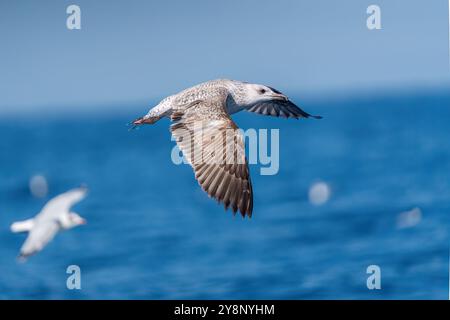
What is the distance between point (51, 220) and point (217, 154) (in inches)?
104

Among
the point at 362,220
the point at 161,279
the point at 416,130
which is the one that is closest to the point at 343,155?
the point at 416,130

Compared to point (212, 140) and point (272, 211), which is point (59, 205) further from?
point (272, 211)

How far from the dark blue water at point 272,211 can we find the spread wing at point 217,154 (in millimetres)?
13428

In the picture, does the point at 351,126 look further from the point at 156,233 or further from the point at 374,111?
the point at 156,233

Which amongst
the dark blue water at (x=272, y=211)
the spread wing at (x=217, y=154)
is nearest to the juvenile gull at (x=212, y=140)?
the spread wing at (x=217, y=154)

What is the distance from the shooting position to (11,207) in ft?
122

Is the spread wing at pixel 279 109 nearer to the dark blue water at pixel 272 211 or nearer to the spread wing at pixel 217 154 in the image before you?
the spread wing at pixel 217 154

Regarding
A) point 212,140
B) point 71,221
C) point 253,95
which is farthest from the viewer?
point 71,221

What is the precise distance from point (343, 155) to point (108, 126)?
30689 mm

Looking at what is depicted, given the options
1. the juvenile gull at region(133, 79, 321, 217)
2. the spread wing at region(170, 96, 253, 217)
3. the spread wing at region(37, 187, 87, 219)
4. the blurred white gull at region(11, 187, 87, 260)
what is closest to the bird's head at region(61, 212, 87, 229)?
the blurred white gull at region(11, 187, 87, 260)

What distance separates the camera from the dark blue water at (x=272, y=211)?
25.5 metres

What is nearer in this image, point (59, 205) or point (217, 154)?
point (217, 154)

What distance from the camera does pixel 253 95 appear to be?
9055 mm

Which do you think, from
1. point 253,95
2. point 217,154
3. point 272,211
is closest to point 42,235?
point 253,95
